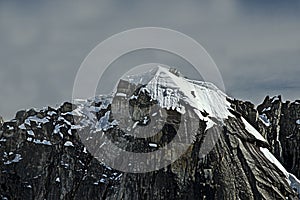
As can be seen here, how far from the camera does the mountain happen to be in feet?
309

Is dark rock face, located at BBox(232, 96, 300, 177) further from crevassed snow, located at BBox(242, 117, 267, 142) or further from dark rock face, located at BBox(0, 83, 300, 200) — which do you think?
crevassed snow, located at BBox(242, 117, 267, 142)

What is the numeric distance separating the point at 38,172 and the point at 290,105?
58.2 metres

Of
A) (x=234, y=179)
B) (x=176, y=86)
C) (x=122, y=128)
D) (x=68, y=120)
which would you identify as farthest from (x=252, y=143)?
(x=68, y=120)

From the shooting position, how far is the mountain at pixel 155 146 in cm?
9412

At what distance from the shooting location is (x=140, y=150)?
97.4 meters

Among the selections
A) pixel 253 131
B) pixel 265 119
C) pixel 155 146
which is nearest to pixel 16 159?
pixel 155 146

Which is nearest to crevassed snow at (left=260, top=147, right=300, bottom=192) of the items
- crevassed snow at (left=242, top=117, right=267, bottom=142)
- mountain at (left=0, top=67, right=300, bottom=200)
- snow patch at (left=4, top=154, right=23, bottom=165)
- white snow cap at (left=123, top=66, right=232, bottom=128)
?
mountain at (left=0, top=67, right=300, bottom=200)

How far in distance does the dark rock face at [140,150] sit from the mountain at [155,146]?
20 cm

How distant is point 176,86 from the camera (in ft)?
344

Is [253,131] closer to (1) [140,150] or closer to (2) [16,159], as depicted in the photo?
(1) [140,150]

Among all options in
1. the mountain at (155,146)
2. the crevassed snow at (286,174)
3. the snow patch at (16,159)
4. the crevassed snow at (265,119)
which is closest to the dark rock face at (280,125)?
the crevassed snow at (265,119)

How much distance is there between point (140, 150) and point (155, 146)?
293 cm

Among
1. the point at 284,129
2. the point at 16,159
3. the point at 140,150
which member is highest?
the point at 284,129

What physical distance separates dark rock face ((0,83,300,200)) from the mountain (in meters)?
0.20
